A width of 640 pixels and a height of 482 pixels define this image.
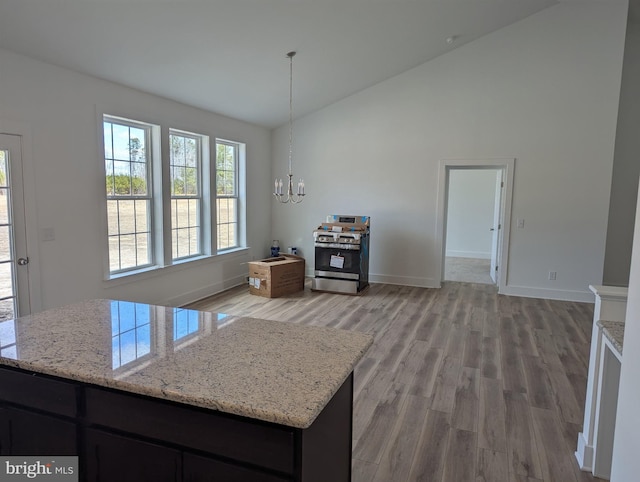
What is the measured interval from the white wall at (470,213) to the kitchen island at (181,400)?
8.70 metres

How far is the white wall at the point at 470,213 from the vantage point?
9.52 m

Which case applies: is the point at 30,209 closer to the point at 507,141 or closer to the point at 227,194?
the point at 227,194

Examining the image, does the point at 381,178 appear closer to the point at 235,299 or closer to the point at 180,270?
the point at 235,299

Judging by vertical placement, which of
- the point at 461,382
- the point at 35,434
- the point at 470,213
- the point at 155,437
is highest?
the point at 470,213

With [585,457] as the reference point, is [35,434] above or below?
above

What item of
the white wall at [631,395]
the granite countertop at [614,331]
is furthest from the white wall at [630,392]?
the granite countertop at [614,331]

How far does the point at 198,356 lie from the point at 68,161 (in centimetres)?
320

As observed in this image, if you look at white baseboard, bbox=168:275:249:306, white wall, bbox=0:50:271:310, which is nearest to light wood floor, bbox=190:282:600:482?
white baseboard, bbox=168:275:249:306

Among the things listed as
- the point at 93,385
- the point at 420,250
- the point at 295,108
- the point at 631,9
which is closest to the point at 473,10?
the point at 631,9

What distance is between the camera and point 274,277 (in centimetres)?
589

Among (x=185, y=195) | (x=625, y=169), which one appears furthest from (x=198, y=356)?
(x=625, y=169)

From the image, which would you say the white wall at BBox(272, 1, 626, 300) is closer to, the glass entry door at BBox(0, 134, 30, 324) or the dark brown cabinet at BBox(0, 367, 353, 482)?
the glass entry door at BBox(0, 134, 30, 324)

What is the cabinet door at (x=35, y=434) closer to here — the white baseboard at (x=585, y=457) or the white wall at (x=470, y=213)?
the white baseboard at (x=585, y=457)

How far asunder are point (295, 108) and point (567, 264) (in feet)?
15.3
